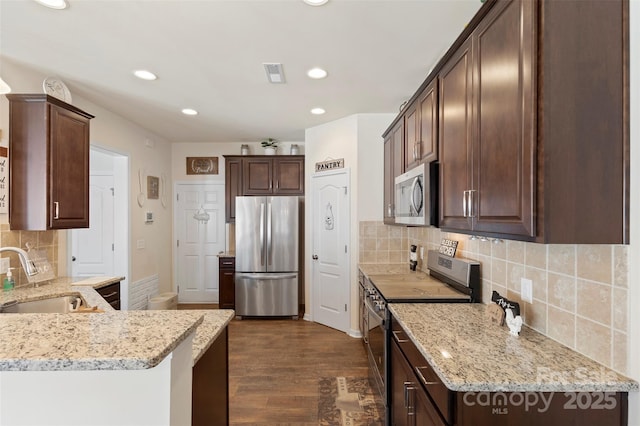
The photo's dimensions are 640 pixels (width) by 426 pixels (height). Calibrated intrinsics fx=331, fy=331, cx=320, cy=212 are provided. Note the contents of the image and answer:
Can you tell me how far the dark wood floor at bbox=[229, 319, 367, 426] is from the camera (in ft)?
8.27

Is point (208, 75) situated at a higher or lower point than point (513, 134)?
higher

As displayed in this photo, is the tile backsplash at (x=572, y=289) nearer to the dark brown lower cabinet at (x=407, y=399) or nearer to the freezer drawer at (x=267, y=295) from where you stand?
the dark brown lower cabinet at (x=407, y=399)

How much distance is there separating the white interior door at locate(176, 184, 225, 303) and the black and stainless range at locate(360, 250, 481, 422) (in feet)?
11.5

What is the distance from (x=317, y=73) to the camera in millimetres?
2855

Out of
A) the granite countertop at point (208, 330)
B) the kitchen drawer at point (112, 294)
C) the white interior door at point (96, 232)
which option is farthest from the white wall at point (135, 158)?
the granite countertop at point (208, 330)

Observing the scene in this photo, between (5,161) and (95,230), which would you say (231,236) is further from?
(5,161)

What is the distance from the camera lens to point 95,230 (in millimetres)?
4527

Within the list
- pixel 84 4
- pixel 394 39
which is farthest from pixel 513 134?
pixel 84 4

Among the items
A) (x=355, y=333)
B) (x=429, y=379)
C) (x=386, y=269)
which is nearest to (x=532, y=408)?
(x=429, y=379)

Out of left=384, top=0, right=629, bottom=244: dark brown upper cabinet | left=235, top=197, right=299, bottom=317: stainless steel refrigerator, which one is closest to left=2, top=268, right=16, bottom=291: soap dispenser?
left=235, top=197, right=299, bottom=317: stainless steel refrigerator

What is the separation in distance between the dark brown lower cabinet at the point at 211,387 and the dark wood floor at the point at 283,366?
944 mm

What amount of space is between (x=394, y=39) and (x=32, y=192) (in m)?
3.02

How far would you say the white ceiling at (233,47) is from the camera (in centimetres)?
198

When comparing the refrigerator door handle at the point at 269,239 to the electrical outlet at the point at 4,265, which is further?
the refrigerator door handle at the point at 269,239
